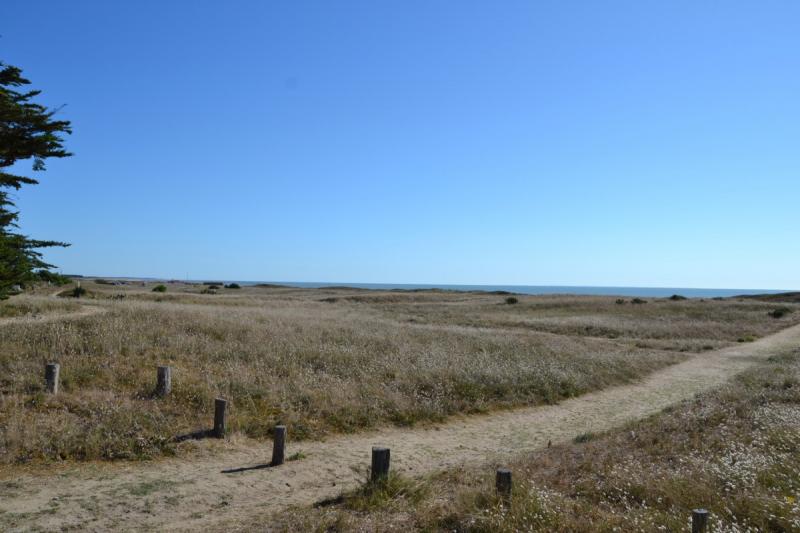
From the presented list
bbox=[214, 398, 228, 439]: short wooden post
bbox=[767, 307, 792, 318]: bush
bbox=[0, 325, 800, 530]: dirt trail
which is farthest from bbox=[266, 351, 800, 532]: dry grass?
bbox=[767, 307, 792, 318]: bush

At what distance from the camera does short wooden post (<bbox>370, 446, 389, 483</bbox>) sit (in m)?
8.70

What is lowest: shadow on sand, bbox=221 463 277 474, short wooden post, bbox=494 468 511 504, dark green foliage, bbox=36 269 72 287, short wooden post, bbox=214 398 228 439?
shadow on sand, bbox=221 463 277 474

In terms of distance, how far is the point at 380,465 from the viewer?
873 cm

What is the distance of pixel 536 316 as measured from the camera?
166 ft

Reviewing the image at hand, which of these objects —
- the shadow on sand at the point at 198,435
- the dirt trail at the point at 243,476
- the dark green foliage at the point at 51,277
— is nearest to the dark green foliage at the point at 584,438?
the dirt trail at the point at 243,476

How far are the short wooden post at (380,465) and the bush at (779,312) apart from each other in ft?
188

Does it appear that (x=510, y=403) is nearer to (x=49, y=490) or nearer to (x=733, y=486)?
(x=733, y=486)

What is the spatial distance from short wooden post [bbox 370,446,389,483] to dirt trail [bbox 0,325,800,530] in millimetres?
1118

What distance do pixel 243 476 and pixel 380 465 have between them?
3345mm

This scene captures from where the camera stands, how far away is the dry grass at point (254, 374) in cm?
1188

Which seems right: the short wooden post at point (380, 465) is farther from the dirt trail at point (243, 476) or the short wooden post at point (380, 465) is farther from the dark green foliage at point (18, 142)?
the dark green foliage at point (18, 142)

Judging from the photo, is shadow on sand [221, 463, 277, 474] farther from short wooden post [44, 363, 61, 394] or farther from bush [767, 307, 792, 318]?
bush [767, 307, 792, 318]

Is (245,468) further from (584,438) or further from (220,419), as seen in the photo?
(584,438)

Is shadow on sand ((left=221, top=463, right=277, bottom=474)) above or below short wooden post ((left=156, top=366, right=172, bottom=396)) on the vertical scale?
below
